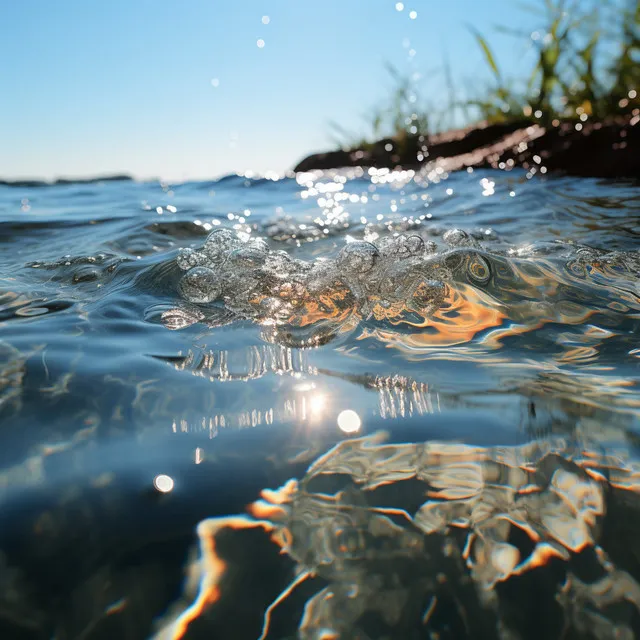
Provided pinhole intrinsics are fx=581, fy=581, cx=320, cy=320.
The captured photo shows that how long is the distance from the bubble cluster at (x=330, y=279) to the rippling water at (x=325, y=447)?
0.01m

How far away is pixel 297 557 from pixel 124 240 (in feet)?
8.42

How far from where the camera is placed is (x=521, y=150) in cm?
529

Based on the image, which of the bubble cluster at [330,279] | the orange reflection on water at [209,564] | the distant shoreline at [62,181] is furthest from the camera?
the distant shoreline at [62,181]

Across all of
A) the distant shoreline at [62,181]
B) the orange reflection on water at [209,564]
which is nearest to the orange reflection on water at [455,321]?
the orange reflection on water at [209,564]

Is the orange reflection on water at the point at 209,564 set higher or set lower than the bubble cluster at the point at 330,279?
lower

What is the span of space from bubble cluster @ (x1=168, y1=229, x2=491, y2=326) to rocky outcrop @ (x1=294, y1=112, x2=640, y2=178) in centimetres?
300

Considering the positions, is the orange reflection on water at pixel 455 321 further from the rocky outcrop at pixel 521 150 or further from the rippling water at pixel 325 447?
the rocky outcrop at pixel 521 150

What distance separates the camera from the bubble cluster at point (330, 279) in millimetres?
1854

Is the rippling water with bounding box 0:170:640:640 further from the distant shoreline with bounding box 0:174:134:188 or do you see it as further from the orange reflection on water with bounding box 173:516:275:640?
the distant shoreline with bounding box 0:174:134:188

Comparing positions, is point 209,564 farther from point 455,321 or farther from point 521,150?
point 521,150

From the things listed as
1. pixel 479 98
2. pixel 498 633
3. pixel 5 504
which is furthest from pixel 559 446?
pixel 479 98

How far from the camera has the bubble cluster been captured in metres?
1.85

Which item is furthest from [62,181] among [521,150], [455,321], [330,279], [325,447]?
[325,447]

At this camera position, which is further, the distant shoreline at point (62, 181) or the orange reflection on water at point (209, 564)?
the distant shoreline at point (62, 181)
